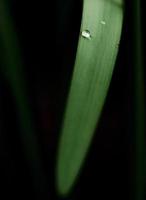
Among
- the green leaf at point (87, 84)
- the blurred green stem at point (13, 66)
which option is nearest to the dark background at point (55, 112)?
the blurred green stem at point (13, 66)

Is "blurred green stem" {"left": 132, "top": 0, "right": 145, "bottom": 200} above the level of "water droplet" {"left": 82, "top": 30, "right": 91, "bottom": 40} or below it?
below

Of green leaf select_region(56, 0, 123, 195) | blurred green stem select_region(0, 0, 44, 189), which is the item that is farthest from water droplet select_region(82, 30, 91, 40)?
blurred green stem select_region(0, 0, 44, 189)

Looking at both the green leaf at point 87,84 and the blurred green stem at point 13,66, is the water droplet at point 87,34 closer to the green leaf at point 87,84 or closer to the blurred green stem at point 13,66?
the green leaf at point 87,84

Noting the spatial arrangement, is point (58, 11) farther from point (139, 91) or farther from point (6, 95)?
point (139, 91)

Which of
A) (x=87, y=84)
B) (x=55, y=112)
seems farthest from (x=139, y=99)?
(x=55, y=112)

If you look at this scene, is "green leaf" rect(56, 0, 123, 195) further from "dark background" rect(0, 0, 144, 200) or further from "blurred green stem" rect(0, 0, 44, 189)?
"dark background" rect(0, 0, 144, 200)

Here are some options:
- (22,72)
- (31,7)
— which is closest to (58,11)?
(31,7)
